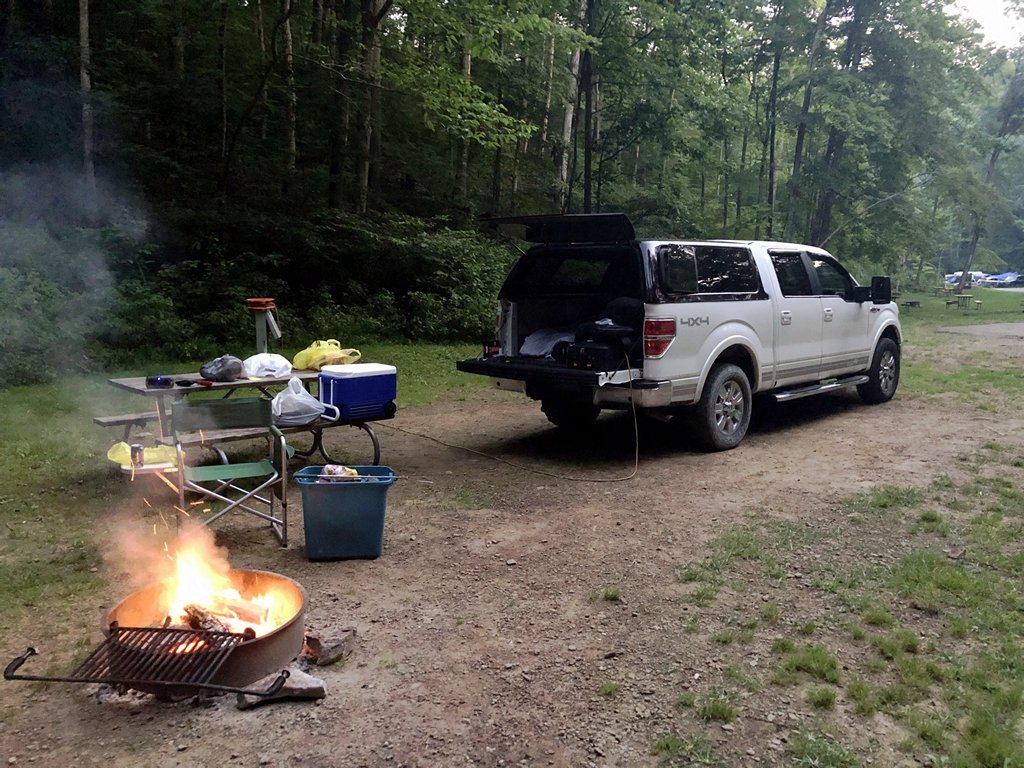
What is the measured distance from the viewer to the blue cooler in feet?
17.6

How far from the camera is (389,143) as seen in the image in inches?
649

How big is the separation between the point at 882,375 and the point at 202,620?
7.87 m

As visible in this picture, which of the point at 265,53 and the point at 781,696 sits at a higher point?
the point at 265,53

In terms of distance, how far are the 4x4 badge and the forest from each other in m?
6.44

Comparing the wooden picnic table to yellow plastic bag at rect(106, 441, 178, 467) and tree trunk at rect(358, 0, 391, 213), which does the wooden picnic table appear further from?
tree trunk at rect(358, 0, 391, 213)

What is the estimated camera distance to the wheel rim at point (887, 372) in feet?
27.9

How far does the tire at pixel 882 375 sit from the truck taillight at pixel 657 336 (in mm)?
3760

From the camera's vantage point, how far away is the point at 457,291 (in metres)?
14.1

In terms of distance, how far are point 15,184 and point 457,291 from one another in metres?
7.34

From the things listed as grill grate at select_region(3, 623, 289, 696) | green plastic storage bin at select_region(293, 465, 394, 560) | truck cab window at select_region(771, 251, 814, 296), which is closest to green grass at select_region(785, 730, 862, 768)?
grill grate at select_region(3, 623, 289, 696)

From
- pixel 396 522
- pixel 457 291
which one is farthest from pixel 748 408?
pixel 457 291

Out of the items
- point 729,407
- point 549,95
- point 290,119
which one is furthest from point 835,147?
point 729,407

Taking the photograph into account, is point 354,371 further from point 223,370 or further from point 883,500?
point 883,500

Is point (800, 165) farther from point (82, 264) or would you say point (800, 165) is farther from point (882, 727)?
point (882, 727)
